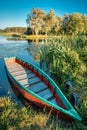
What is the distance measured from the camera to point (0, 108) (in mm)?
5387

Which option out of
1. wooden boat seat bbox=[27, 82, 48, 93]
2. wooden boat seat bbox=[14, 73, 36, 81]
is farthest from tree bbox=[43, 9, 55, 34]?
wooden boat seat bbox=[27, 82, 48, 93]

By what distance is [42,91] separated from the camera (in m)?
6.48

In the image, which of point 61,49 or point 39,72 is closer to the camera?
point 39,72

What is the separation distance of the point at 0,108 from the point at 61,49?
4756mm

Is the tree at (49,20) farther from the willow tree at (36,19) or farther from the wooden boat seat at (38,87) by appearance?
the wooden boat seat at (38,87)

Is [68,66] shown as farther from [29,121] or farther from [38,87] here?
[29,121]

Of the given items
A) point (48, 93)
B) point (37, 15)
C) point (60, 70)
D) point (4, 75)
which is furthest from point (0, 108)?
point (37, 15)

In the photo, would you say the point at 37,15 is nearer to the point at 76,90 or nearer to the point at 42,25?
the point at 42,25

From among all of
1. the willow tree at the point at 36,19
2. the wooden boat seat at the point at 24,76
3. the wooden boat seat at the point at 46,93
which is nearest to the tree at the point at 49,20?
the willow tree at the point at 36,19

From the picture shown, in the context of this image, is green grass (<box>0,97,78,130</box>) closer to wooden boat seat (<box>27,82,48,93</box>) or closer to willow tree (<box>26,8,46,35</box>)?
wooden boat seat (<box>27,82,48,93</box>)

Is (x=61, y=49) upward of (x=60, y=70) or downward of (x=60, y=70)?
upward

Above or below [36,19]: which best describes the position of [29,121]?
below

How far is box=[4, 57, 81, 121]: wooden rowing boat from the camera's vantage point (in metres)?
4.81

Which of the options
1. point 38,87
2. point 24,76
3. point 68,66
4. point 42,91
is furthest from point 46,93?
point 24,76
